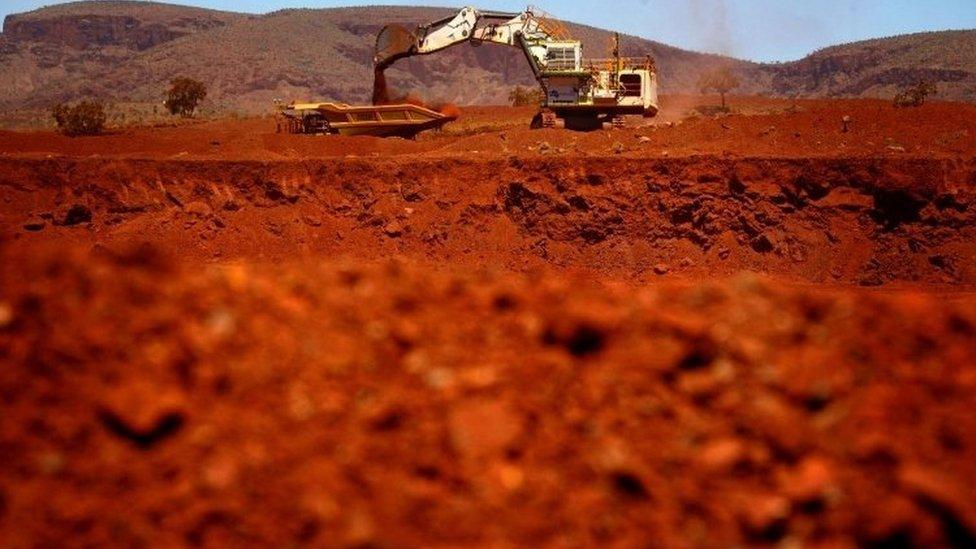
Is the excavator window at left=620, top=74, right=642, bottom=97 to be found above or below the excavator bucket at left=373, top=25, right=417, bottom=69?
below

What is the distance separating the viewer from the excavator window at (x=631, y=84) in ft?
76.7

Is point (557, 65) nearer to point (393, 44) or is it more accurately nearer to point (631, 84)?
point (631, 84)

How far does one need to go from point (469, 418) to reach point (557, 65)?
20.1 meters

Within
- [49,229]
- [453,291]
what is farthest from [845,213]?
[49,229]

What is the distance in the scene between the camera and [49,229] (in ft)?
57.1

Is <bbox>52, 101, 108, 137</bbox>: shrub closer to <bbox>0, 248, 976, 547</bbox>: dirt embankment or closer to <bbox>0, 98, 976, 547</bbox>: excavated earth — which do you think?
<bbox>0, 98, 976, 547</bbox>: excavated earth

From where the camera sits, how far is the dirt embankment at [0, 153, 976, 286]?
1530cm

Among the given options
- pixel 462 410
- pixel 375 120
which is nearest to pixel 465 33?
pixel 375 120

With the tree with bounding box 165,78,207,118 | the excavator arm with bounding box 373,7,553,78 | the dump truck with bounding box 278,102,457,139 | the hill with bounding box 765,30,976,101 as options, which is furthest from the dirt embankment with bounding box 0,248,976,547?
the hill with bounding box 765,30,976,101

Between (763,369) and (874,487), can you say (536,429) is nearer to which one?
(763,369)

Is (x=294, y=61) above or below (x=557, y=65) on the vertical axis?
above

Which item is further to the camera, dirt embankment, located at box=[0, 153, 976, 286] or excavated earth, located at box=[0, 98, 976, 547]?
dirt embankment, located at box=[0, 153, 976, 286]

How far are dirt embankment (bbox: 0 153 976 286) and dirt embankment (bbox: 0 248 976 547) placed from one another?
38.3ft

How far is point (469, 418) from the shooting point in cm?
379
